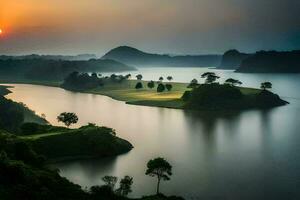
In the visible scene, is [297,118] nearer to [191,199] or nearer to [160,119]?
[160,119]

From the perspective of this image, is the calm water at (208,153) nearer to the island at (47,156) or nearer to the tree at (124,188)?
the tree at (124,188)

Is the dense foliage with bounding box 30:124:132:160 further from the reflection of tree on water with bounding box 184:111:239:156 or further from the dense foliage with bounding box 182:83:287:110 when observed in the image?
the dense foliage with bounding box 182:83:287:110

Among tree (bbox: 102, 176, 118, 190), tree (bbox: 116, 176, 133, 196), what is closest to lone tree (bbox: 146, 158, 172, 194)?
tree (bbox: 116, 176, 133, 196)

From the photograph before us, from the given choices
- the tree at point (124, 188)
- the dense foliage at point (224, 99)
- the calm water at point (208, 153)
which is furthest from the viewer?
the dense foliage at point (224, 99)

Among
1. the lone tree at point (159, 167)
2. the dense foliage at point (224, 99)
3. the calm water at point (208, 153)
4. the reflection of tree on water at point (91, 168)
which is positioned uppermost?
the dense foliage at point (224, 99)

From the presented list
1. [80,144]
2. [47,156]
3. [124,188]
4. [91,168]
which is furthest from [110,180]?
[80,144]

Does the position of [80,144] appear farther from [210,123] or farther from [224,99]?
[224,99]

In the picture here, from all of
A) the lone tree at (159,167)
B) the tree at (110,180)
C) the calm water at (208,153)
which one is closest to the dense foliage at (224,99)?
the calm water at (208,153)

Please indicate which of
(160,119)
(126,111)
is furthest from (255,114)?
Answer: (126,111)

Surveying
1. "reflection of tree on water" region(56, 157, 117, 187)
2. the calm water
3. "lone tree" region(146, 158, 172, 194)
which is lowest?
"reflection of tree on water" region(56, 157, 117, 187)
